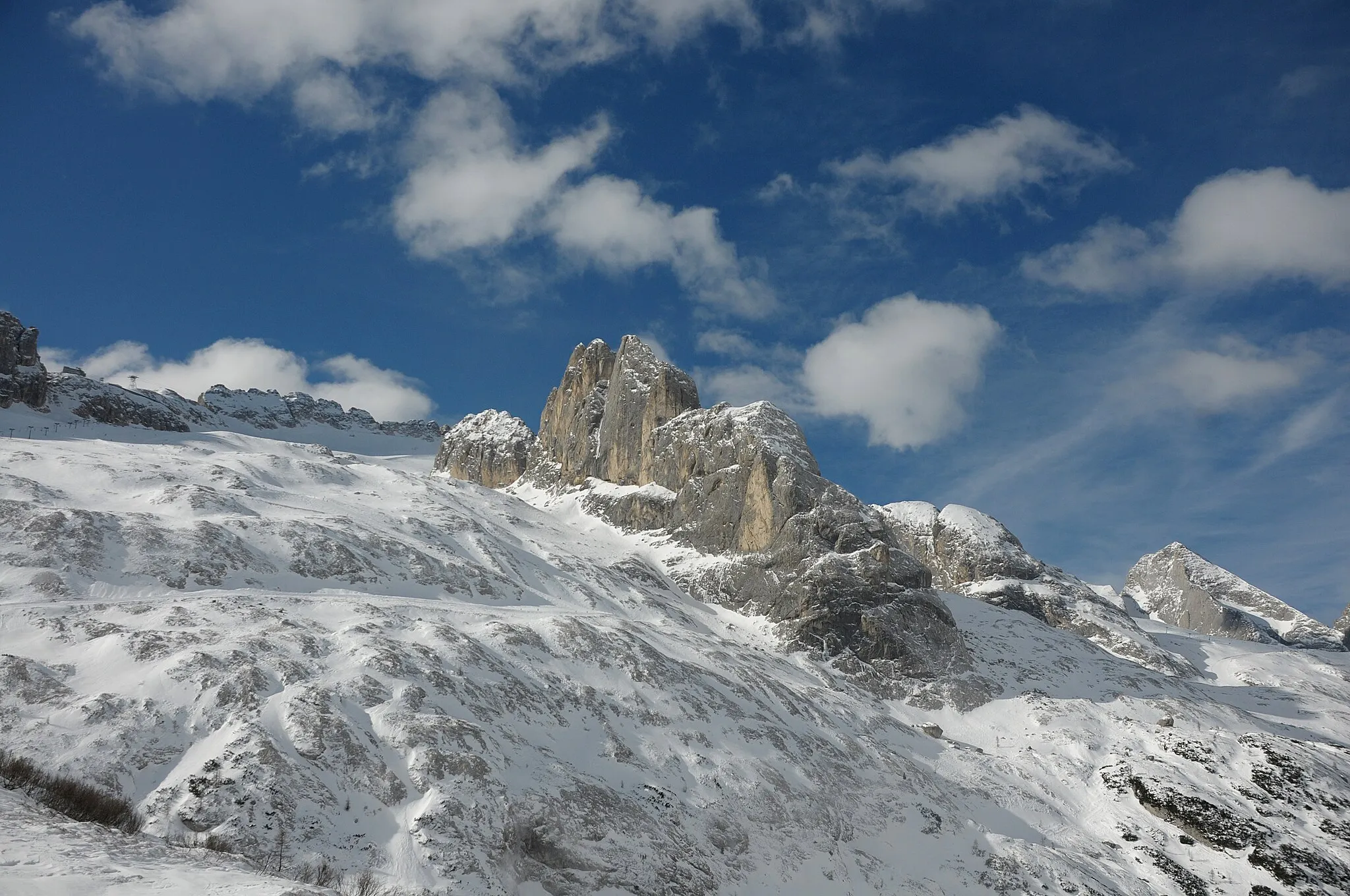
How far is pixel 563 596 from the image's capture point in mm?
74688

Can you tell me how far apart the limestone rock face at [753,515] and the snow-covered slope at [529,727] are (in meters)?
5.05

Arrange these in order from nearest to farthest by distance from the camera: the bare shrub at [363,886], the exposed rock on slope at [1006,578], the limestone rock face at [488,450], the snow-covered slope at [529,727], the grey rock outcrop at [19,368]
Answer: the bare shrub at [363,886] < the snow-covered slope at [529,727] < the exposed rock on slope at [1006,578] < the grey rock outcrop at [19,368] < the limestone rock face at [488,450]

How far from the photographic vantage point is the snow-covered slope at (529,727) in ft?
105

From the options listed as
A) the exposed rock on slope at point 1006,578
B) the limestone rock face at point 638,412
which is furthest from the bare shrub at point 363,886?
the exposed rock on slope at point 1006,578

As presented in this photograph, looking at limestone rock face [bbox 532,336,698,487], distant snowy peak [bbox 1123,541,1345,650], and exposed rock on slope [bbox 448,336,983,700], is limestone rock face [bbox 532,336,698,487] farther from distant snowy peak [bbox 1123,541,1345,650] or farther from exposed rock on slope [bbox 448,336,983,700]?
distant snowy peak [bbox 1123,541,1345,650]

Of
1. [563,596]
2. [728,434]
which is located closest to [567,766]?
[563,596]

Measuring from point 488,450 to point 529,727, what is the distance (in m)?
118

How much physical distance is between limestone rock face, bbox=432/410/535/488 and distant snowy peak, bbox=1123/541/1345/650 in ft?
418

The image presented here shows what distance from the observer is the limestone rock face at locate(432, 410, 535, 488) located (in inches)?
6014

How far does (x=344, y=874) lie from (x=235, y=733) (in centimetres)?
741

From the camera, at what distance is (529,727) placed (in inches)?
1682

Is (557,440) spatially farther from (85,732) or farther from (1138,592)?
(1138,592)

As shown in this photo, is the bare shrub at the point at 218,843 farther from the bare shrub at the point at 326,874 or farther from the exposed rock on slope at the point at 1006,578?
the exposed rock on slope at the point at 1006,578

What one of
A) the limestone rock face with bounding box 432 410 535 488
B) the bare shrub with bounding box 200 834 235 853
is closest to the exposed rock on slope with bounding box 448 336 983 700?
the limestone rock face with bounding box 432 410 535 488
